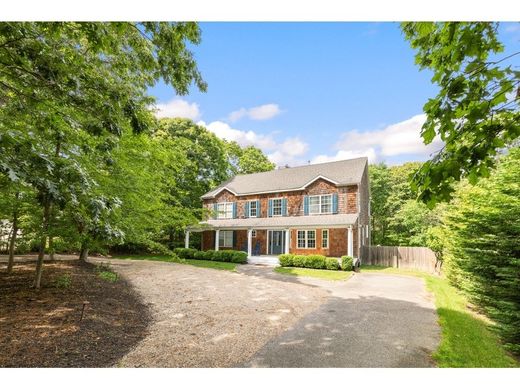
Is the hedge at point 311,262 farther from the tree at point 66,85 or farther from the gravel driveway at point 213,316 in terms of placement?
the tree at point 66,85

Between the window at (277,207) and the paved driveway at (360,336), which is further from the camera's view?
the window at (277,207)

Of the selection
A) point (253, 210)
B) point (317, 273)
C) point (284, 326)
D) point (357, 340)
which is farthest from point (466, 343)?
point (253, 210)

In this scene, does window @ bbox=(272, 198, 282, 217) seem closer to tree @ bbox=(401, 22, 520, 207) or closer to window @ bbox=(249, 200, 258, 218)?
window @ bbox=(249, 200, 258, 218)

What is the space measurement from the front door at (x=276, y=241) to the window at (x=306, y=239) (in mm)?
1582

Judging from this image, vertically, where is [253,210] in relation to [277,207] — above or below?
below

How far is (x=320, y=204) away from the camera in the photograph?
2025 centimetres

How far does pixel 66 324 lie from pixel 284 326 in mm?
3952

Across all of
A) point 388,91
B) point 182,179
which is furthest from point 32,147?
point 182,179

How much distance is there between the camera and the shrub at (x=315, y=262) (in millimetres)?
16297

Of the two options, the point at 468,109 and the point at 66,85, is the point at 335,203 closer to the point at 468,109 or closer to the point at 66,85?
the point at 66,85

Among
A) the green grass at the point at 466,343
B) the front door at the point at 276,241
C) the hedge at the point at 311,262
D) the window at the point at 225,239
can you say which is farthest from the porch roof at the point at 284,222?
the green grass at the point at 466,343

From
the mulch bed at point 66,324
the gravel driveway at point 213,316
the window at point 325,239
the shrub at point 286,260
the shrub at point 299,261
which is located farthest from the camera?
the window at point 325,239

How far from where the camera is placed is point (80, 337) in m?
4.68

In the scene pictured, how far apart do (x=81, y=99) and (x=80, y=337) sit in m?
3.61
